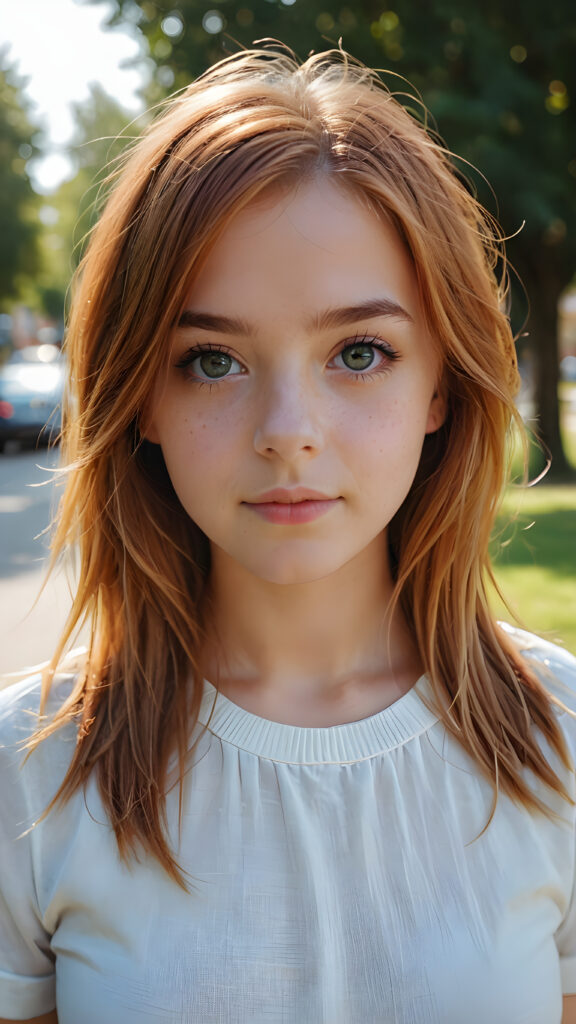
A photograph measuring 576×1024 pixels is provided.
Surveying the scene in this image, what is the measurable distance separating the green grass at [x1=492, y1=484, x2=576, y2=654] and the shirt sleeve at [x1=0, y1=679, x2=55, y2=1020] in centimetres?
287

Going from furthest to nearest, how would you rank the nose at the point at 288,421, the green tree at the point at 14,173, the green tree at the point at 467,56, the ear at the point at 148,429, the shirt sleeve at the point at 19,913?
1. the green tree at the point at 14,173
2. the green tree at the point at 467,56
3. the ear at the point at 148,429
4. the shirt sleeve at the point at 19,913
5. the nose at the point at 288,421

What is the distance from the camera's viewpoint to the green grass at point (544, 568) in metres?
5.89

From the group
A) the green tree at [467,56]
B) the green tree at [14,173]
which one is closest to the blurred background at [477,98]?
the green tree at [467,56]

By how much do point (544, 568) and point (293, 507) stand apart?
668 centimetres

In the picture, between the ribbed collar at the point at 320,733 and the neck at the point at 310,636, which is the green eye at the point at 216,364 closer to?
the neck at the point at 310,636


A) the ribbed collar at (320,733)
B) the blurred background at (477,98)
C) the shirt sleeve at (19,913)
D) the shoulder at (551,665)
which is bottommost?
the shirt sleeve at (19,913)

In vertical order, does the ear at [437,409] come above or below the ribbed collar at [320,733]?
above

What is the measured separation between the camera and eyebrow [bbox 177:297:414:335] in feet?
4.61

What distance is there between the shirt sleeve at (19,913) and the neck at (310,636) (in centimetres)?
37

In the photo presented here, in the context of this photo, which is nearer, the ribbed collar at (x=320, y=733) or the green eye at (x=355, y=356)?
the green eye at (x=355, y=356)

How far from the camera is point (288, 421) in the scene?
4.51 ft

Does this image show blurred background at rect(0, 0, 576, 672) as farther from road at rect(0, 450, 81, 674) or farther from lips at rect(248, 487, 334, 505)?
lips at rect(248, 487, 334, 505)

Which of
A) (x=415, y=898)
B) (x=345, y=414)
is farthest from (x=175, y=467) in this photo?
(x=415, y=898)

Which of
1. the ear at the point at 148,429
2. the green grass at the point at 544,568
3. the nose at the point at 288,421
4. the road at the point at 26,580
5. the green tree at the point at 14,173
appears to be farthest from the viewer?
the green tree at the point at 14,173
